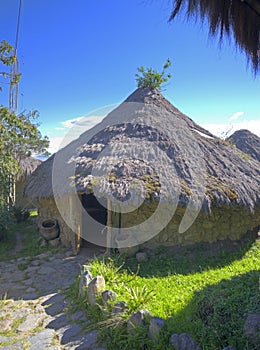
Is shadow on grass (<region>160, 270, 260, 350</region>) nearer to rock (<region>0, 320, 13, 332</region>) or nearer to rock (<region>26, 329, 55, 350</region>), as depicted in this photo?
rock (<region>26, 329, 55, 350</region>)

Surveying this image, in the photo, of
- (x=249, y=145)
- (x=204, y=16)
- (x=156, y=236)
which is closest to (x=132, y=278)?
(x=156, y=236)

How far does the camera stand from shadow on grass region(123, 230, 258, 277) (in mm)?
5559

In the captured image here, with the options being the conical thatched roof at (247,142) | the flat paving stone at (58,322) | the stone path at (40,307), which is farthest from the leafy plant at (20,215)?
the conical thatched roof at (247,142)

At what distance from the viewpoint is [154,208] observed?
6250mm

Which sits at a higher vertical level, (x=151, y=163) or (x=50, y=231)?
(x=151, y=163)

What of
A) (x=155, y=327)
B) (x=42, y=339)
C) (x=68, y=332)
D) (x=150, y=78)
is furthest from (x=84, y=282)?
(x=150, y=78)

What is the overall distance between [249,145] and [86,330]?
12.2 meters

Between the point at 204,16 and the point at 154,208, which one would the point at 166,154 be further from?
the point at 204,16

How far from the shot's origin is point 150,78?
350 inches

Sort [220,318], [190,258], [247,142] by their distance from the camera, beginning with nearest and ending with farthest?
[220,318], [190,258], [247,142]

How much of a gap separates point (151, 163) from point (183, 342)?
4.33 m

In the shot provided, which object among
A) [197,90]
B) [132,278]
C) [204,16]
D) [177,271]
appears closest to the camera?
[204,16]

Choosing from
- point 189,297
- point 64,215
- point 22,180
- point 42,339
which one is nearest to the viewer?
point 42,339

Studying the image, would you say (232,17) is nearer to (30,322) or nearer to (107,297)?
(107,297)
